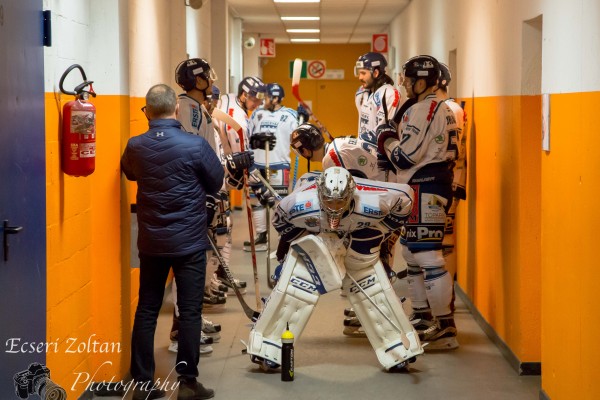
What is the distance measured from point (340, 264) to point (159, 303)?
3.48ft

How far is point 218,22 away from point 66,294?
32.2 ft

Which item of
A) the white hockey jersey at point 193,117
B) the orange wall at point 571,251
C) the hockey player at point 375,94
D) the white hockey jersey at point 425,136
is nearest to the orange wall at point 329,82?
the hockey player at point 375,94

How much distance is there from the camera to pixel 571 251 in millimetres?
4539

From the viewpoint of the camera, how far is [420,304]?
6688mm

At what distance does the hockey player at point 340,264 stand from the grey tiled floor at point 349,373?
0.17m

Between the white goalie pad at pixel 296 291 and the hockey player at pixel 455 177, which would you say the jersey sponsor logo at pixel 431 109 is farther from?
the white goalie pad at pixel 296 291

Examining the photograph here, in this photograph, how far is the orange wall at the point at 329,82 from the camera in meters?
25.4

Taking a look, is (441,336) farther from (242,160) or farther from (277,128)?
(277,128)

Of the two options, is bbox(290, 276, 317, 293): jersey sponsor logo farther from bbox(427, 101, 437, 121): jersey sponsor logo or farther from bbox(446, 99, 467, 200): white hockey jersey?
bbox(446, 99, 467, 200): white hockey jersey

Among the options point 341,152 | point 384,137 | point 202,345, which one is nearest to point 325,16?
point 384,137

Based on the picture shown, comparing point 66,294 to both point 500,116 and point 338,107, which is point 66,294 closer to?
point 500,116

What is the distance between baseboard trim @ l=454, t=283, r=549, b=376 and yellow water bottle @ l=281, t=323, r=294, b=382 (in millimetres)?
1350

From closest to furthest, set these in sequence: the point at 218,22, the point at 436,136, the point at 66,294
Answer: the point at 66,294 < the point at 436,136 < the point at 218,22

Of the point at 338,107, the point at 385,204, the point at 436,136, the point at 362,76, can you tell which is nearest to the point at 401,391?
the point at 385,204
